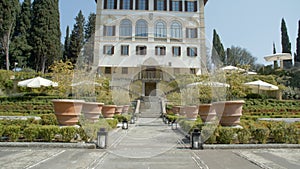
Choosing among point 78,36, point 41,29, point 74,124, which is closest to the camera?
point 74,124

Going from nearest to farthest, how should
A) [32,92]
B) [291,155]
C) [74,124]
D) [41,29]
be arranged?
[291,155] < [74,124] < [32,92] < [41,29]

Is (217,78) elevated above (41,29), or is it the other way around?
(41,29)

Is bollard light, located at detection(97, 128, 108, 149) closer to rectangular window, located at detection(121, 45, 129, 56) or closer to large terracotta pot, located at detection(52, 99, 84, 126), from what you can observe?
large terracotta pot, located at detection(52, 99, 84, 126)

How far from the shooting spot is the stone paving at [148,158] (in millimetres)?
4664

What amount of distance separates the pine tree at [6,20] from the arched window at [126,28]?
26842 mm

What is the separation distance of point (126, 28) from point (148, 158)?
9.41 feet

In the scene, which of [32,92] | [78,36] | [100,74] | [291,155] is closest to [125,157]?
[100,74]

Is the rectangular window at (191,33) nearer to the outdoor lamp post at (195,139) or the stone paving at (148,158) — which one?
the stone paving at (148,158)

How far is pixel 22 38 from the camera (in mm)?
31094

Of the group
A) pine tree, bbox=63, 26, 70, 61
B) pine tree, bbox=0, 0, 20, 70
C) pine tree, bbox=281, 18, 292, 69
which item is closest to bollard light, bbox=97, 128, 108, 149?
pine tree, bbox=0, 0, 20, 70

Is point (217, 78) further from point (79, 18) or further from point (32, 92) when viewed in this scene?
point (79, 18)

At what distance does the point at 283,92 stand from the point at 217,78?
20.6 metres

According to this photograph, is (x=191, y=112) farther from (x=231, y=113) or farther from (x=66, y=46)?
(x=66, y=46)

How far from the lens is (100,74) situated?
764 cm
